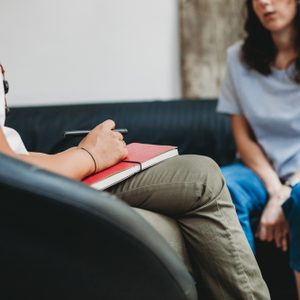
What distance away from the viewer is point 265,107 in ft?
5.04

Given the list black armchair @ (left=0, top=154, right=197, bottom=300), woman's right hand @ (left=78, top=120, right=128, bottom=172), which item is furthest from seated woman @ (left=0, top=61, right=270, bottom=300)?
black armchair @ (left=0, top=154, right=197, bottom=300)

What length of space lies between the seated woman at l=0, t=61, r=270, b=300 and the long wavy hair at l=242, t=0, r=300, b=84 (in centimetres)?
69

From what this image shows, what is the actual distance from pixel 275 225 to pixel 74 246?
2.53 ft

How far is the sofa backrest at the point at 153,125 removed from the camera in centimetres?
173

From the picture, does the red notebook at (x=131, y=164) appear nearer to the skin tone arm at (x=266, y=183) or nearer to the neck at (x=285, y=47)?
the skin tone arm at (x=266, y=183)

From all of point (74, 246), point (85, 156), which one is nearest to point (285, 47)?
point (85, 156)

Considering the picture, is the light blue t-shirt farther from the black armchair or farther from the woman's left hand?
the black armchair

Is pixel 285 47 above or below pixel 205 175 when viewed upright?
above

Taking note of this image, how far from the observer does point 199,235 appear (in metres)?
0.96

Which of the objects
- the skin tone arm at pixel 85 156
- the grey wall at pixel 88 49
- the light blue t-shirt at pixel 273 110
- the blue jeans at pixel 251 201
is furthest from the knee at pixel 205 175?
the grey wall at pixel 88 49

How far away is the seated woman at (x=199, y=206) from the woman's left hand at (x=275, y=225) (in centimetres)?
37

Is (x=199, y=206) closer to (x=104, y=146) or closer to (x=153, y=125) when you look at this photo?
(x=104, y=146)

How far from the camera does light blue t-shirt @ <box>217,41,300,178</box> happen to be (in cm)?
150

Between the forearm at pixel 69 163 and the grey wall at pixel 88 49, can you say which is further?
the grey wall at pixel 88 49
